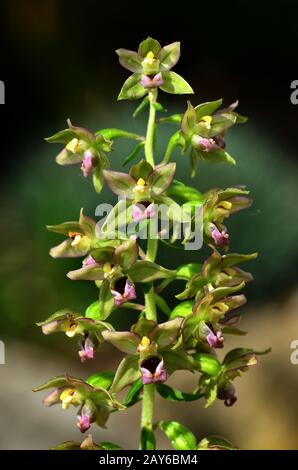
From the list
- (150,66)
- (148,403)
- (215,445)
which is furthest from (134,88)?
(215,445)

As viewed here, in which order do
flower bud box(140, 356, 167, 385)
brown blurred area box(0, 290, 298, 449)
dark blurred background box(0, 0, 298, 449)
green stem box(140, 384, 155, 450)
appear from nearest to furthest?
flower bud box(140, 356, 167, 385) < green stem box(140, 384, 155, 450) < brown blurred area box(0, 290, 298, 449) < dark blurred background box(0, 0, 298, 449)

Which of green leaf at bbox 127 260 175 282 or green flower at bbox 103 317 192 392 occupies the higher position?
green leaf at bbox 127 260 175 282

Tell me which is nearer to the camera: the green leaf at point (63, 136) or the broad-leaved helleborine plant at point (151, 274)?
the broad-leaved helleborine plant at point (151, 274)

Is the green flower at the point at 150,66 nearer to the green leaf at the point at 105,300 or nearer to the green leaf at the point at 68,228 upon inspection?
the green leaf at the point at 68,228

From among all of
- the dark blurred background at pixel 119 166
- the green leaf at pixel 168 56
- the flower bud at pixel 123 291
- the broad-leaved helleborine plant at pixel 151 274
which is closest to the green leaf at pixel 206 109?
the broad-leaved helleborine plant at pixel 151 274

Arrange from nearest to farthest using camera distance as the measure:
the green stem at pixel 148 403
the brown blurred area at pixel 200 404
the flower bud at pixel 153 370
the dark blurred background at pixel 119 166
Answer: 1. the flower bud at pixel 153 370
2. the green stem at pixel 148 403
3. the brown blurred area at pixel 200 404
4. the dark blurred background at pixel 119 166

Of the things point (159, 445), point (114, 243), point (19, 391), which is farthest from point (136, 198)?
point (19, 391)

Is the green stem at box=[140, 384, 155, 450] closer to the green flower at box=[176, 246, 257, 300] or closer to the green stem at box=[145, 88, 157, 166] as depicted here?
the green flower at box=[176, 246, 257, 300]

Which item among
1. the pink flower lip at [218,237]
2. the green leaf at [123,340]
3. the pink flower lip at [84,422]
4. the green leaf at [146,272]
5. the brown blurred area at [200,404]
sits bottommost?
the brown blurred area at [200,404]

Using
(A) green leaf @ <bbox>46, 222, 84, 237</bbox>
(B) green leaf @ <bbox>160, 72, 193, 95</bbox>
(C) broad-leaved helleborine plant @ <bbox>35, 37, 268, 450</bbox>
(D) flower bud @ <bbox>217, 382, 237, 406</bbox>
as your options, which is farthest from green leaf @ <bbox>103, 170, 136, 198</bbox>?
(D) flower bud @ <bbox>217, 382, 237, 406</bbox>
